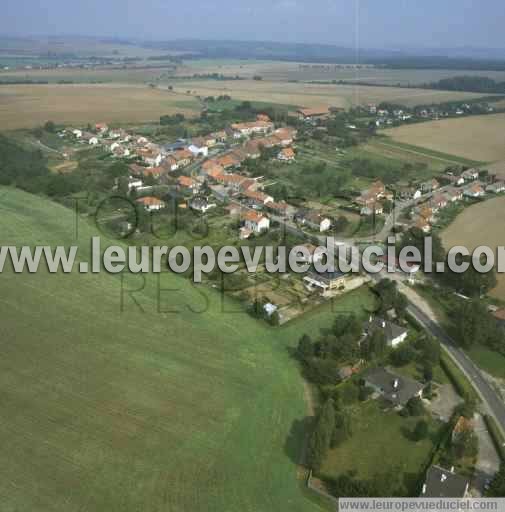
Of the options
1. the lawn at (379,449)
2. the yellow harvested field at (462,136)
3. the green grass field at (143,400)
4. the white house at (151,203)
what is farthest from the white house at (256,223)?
the yellow harvested field at (462,136)


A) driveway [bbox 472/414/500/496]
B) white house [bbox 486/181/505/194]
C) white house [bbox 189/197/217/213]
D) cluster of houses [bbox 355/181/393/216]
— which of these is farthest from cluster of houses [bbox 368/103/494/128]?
driveway [bbox 472/414/500/496]

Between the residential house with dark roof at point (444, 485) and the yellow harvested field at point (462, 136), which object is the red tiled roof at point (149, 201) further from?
the yellow harvested field at point (462, 136)

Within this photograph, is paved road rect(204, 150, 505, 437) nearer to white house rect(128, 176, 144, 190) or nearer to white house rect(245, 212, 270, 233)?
white house rect(245, 212, 270, 233)

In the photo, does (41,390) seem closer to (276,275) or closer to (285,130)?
(276,275)

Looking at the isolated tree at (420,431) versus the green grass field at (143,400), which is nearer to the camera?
the green grass field at (143,400)

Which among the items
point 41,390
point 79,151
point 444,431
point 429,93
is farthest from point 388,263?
point 429,93
